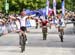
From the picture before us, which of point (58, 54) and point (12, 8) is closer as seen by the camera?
point (58, 54)

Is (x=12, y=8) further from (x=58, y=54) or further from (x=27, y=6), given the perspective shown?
(x=58, y=54)

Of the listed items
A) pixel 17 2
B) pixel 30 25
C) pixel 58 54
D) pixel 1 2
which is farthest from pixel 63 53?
pixel 17 2

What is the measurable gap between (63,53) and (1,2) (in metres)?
47.4

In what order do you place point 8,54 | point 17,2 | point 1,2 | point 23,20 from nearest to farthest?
point 8,54
point 23,20
point 1,2
point 17,2

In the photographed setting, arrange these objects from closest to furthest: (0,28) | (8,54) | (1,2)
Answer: (8,54) → (0,28) → (1,2)

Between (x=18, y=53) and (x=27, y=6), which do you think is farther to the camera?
(x=27, y=6)

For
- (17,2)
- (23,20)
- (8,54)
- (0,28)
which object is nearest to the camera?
A: (8,54)

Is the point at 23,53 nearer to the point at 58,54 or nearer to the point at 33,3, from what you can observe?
the point at 58,54

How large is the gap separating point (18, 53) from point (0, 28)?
1354 centimetres

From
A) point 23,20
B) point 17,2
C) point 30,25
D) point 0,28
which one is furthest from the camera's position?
point 17,2

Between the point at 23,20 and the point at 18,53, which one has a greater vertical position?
the point at 23,20

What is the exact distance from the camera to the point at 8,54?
67.3ft

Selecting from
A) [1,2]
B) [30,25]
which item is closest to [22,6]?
[1,2]

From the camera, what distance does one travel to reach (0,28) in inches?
1353
